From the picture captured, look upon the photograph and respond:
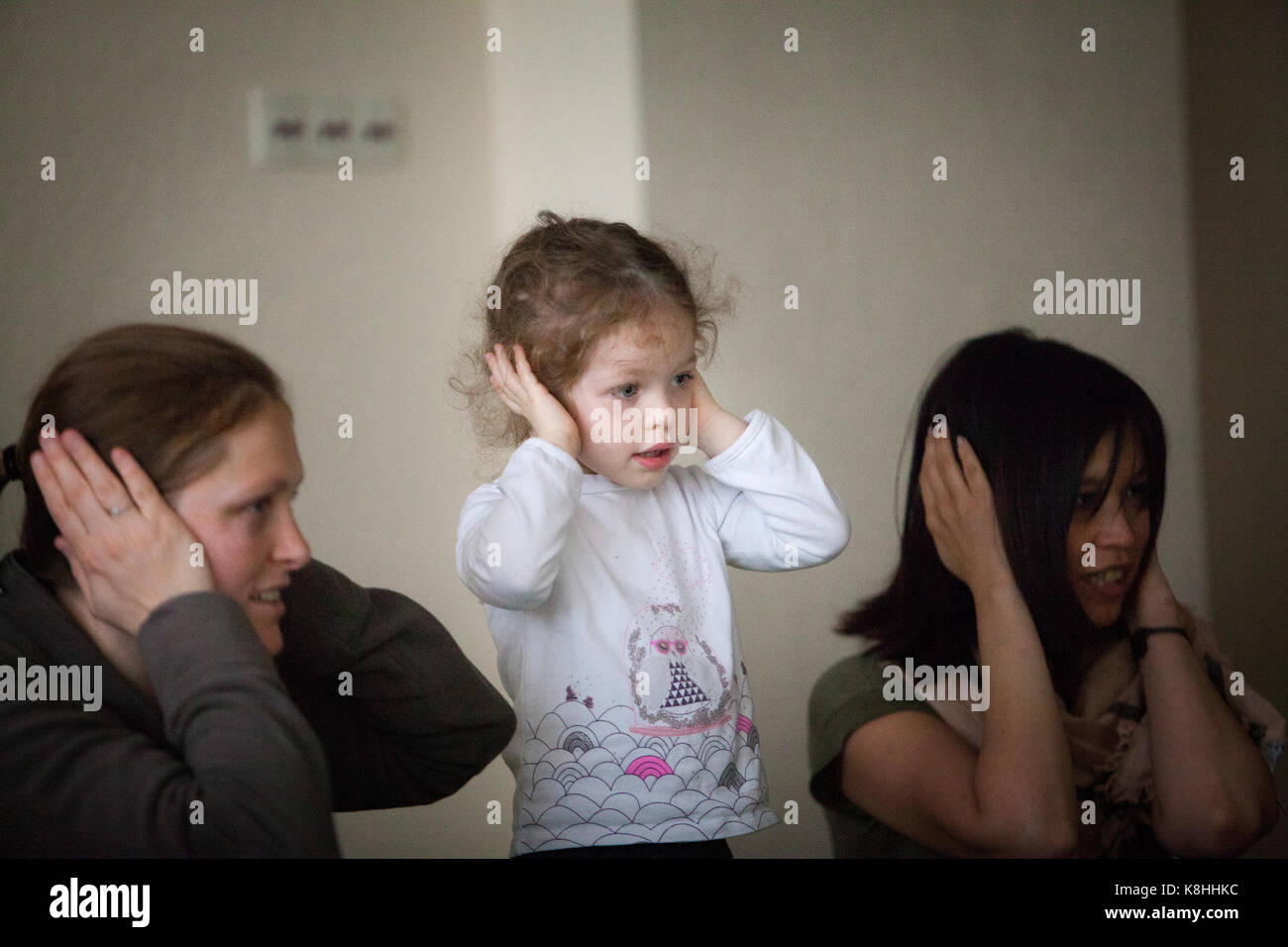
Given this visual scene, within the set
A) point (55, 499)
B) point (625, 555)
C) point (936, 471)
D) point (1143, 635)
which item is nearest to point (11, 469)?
point (55, 499)

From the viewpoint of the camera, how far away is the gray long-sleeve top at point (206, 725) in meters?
1.51

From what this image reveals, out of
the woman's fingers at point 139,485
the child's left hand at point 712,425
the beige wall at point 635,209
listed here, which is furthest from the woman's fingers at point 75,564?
the child's left hand at point 712,425

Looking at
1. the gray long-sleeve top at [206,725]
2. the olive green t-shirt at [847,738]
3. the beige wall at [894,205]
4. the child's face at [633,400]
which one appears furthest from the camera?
the beige wall at [894,205]

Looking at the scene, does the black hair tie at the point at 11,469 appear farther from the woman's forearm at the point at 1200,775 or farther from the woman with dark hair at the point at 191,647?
the woman's forearm at the point at 1200,775

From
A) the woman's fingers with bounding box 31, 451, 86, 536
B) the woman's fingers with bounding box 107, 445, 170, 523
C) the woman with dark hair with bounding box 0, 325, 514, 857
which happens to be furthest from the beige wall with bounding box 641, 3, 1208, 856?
the woman's fingers with bounding box 31, 451, 86, 536

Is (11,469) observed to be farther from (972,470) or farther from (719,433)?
(972,470)

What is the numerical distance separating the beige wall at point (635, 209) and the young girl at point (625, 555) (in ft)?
0.49

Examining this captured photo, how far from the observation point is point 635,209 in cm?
198

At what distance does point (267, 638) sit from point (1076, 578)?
4.21ft

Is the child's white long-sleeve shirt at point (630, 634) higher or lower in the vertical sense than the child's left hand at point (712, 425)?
lower
